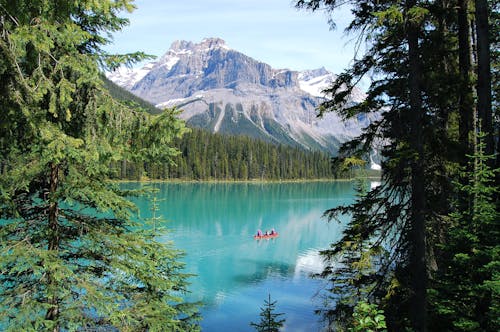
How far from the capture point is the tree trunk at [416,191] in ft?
22.8

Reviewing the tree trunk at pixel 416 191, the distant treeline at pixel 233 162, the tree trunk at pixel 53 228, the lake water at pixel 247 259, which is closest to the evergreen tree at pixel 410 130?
the tree trunk at pixel 416 191

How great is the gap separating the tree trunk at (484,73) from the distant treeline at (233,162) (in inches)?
4030

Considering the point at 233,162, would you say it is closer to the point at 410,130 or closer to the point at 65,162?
the point at 410,130

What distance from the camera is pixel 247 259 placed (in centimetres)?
3131

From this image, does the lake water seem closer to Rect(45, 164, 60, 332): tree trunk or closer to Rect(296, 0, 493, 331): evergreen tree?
Rect(296, 0, 493, 331): evergreen tree

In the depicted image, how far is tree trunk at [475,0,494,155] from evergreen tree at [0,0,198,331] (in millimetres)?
5723

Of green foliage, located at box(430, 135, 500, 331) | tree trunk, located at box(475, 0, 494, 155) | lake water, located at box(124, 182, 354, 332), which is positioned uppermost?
tree trunk, located at box(475, 0, 494, 155)

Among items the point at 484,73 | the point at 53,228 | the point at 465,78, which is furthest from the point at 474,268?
the point at 53,228

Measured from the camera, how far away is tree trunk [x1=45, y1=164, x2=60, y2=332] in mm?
5199

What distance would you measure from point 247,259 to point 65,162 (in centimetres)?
2694

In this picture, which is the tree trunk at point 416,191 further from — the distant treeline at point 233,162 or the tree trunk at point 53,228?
the distant treeline at point 233,162

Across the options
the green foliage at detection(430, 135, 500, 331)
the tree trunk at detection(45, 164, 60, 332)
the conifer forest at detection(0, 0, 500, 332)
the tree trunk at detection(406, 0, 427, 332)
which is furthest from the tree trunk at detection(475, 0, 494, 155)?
the tree trunk at detection(45, 164, 60, 332)

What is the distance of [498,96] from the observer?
11.5 meters

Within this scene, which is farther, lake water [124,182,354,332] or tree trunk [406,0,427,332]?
lake water [124,182,354,332]
